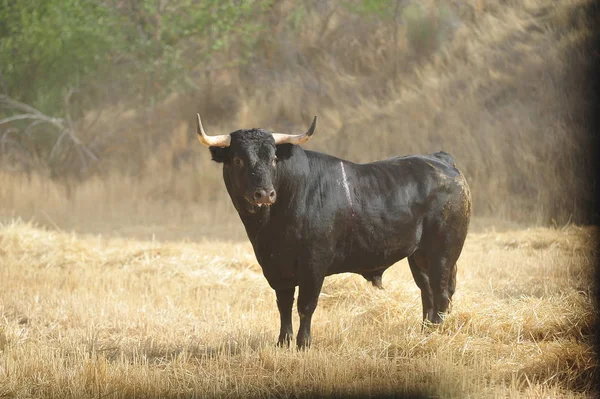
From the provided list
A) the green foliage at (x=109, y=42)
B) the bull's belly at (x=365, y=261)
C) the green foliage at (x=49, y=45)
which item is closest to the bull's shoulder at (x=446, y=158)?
the bull's belly at (x=365, y=261)

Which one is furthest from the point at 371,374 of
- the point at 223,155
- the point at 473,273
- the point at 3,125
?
the point at 3,125

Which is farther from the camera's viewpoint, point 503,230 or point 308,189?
point 503,230

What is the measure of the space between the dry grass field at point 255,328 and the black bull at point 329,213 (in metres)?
0.49

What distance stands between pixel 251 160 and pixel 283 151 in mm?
381

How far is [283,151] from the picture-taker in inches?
255

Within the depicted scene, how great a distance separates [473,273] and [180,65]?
37.5ft

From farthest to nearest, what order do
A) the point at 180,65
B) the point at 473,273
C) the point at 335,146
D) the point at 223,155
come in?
the point at 180,65 < the point at 335,146 < the point at 473,273 < the point at 223,155

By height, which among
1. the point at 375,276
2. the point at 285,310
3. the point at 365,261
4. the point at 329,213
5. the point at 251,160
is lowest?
the point at 285,310

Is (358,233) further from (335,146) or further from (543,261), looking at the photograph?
(335,146)

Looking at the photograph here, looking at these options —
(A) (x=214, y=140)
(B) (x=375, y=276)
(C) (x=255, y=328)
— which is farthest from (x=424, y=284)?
(A) (x=214, y=140)

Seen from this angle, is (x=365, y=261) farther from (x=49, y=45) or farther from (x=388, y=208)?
(x=49, y=45)

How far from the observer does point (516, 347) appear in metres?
6.39

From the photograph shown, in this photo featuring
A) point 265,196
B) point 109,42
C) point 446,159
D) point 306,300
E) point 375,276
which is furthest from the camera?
point 109,42

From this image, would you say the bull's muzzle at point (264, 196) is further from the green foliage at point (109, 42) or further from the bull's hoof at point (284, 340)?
the green foliage at point (109, 42)
